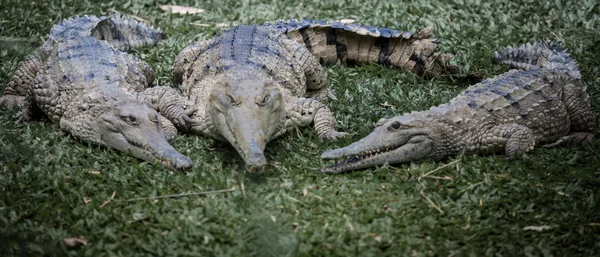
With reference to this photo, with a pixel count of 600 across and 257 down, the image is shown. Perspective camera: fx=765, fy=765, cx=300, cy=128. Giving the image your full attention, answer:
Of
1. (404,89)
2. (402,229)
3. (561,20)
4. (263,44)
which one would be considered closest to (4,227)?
(402,229)

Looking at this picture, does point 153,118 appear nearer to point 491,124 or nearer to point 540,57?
point 491,124

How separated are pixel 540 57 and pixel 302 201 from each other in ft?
9.72

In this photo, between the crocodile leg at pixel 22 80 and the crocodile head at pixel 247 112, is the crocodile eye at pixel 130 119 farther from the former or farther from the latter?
the crocodile leg at pixel 22 80

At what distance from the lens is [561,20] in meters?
8.15

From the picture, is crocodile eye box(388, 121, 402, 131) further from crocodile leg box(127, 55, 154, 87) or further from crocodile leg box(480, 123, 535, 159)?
crocodile leg box(127, 55, 154, 87)

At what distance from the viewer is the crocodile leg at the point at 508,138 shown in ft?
18.1

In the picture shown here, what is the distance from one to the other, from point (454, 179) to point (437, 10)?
364 cm

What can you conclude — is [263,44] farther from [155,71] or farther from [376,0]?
[376,0]

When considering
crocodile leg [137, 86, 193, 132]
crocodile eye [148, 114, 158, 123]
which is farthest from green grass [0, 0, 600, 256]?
crocodile eye [148, 114, 158, 123]

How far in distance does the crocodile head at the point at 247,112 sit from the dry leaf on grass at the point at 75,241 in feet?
3.97

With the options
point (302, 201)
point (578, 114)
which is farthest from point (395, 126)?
point (578, 114)

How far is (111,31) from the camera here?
743 cm

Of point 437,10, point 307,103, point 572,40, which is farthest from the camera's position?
point 437,10

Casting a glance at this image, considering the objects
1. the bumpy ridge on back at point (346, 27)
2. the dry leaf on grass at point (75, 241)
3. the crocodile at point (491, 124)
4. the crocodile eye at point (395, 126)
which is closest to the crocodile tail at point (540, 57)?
the crocodile at point (491, 124)
